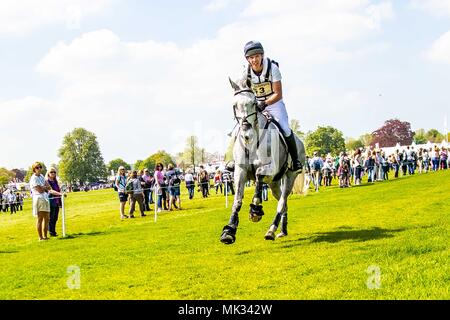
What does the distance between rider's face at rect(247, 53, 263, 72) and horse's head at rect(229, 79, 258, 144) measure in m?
0.99

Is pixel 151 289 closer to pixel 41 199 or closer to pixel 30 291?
pixel 30 291

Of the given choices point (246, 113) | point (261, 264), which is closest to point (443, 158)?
point (246, 113)

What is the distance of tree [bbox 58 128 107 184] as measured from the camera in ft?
431

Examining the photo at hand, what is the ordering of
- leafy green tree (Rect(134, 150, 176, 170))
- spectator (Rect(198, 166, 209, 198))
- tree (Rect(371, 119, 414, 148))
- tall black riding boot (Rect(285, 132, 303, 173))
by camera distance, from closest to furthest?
tall black riding boot (Rect(285, 132, 303, 173)) → spectator (Rect(198, 166, 209, 198)) → leafy green tree (Rect(134, 150, 176, 170)) → tree (Rect(371, 119, 414, 148))

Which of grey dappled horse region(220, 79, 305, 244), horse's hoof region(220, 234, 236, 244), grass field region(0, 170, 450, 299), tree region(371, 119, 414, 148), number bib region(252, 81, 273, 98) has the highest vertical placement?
tree region(371, 119, 414, 148)

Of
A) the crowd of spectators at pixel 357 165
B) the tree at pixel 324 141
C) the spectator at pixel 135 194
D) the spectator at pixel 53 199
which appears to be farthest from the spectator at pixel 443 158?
the tree at pixel 324 141

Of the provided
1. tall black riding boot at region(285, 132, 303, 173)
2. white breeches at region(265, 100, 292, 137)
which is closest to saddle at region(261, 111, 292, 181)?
white breeches at region(265, 100, 292, 137)

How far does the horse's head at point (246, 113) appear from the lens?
8.23 meters

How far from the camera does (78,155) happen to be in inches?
5192

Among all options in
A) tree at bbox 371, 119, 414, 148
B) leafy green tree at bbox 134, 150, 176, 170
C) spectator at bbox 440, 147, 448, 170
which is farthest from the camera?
tree at bbox 371, 119, 414, 148

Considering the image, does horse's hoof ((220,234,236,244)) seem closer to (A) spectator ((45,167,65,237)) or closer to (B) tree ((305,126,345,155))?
(A) spectator ((45,167,65,237))

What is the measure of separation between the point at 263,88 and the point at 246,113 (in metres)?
1.44

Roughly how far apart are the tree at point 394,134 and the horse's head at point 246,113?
17553 centimetres
